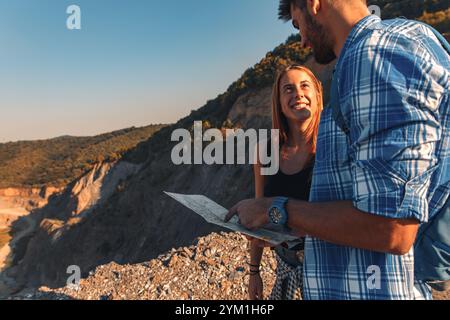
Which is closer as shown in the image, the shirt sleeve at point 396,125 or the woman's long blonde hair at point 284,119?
the shirt sleeve at point 396,125

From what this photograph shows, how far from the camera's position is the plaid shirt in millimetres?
980

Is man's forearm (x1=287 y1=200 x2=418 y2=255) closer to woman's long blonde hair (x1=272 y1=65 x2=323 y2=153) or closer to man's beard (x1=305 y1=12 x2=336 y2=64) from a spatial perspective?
man's beard (x1=305 y1=12 x2=336 y2=64)

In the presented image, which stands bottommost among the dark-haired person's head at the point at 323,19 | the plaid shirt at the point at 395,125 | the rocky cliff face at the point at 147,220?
the rocky cliff face at the point at 147,220

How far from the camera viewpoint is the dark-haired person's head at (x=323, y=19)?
1259 mm

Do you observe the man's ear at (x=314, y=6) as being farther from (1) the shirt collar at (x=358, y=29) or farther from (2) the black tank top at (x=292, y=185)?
(2) the black tank top at (x=292, y=185)

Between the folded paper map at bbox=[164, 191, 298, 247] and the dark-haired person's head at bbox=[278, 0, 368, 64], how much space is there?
822mm

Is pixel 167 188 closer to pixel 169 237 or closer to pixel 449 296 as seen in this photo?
pixel 169 237

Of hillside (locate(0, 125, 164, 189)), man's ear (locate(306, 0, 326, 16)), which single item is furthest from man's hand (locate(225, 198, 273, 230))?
hillside (locate(0, 125, 164, 189))

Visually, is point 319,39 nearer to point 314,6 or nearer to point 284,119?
point 314,6

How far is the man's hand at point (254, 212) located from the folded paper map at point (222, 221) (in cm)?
5

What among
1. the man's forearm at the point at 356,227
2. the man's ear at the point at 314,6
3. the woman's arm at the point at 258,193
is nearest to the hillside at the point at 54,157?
the woman's arm at the point at 258,193

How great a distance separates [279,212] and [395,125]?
1.81 feet

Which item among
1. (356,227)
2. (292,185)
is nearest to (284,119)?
(292,185)

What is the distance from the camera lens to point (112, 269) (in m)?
8.13
